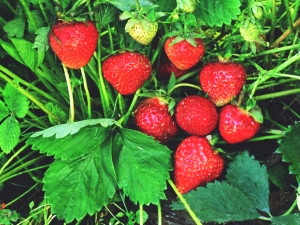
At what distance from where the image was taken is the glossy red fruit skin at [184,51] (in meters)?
0.89

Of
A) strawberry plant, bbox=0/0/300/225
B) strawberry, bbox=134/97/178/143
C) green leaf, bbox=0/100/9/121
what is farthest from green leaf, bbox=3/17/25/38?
strawberry, bbox=134/97/178/143

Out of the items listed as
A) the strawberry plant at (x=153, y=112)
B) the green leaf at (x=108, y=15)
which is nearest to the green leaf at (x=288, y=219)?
the strawberry plant at (x=153, y=112)

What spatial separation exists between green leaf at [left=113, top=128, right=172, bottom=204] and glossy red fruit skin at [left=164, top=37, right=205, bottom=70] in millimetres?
151

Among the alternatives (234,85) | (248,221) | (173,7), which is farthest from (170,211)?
(173,7)

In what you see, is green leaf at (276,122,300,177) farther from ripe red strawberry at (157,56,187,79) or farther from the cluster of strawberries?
ripe red strawberry at (157,56,187,79)

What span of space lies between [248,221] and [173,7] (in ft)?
1.40

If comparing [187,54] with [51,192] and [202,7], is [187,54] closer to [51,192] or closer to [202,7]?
[202,7]

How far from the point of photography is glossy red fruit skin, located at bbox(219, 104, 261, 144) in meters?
0.92

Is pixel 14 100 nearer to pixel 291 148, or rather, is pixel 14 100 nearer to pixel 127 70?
pixel 127 70

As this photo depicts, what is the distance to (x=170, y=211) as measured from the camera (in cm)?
98

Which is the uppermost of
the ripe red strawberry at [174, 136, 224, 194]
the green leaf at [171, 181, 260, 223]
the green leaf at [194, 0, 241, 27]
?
the green leaf at [194, 0, 241, 27]

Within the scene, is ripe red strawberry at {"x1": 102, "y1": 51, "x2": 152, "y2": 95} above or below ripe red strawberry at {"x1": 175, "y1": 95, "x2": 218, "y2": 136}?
above

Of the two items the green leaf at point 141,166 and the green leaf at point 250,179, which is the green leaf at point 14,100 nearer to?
the green leaf at point 141,166

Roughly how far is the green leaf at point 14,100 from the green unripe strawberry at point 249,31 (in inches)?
16.2
